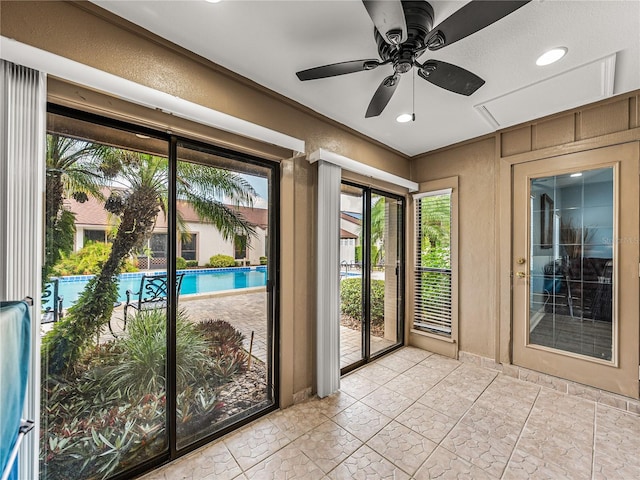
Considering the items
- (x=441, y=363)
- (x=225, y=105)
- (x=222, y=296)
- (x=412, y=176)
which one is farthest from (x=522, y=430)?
(x=225, y=105)

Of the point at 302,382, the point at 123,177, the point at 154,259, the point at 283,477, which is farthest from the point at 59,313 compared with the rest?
the point at 302,382

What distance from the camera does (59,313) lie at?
4.73 feet

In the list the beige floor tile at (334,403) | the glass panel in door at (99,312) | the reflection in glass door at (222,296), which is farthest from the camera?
the beige floor tile at (334,403)

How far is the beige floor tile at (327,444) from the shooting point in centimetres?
172

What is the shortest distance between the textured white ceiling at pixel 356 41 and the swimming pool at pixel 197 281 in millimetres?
1461

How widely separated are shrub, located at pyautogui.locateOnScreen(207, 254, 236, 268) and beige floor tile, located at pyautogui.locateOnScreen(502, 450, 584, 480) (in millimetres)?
2204

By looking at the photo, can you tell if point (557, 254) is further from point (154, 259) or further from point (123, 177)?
point (123, 177)

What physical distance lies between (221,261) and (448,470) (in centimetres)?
200

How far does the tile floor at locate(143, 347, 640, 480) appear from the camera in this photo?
164 centimetres

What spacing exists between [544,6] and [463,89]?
48cm

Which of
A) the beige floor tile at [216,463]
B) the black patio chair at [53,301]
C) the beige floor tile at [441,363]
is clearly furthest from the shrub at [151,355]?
the beige floor tile at [441,363]

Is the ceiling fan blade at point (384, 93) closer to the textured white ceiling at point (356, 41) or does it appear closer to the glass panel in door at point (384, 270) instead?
the textured white ceiling at point (356, 41)

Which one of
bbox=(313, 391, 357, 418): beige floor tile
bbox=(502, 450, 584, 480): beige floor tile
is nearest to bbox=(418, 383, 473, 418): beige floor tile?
bbox=(502, 450, 584, 480): beige floor tile

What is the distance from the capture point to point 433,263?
3.53 m
